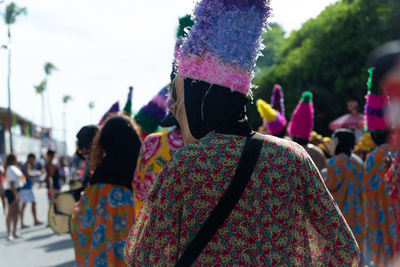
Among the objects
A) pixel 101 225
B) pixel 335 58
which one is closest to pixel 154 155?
pixel 101 225

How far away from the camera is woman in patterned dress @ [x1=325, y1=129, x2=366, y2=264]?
709 centimetres

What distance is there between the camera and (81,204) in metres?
4.68

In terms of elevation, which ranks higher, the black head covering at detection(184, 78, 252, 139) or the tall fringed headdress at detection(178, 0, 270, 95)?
the tall fringed headdress at detection(178, 0, 270, 95)

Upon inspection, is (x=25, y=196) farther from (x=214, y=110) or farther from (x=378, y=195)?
(x=214, y=110)

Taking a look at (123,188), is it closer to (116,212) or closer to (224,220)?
(116,212)

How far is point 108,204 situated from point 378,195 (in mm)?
3396

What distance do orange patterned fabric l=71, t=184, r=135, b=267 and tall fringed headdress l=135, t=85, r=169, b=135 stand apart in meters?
0.93

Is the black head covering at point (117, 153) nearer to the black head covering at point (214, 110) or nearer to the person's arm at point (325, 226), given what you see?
the black head covering at point (214, 110)

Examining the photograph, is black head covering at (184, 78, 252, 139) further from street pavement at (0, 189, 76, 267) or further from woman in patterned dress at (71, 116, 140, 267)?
street pavement at (0, 189, 76, 267)

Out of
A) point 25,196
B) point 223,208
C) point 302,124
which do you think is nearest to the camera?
point 223,208

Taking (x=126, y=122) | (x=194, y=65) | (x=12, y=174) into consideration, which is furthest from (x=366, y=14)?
(x=194, y=65)

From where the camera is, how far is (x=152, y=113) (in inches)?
213

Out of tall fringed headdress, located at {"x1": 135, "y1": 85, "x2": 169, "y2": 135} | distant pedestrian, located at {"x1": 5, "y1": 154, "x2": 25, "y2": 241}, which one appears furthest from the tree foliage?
tall fringed headdress, located at {"x1": 135, "y1": 85, "x2": 169, "y2": 135}

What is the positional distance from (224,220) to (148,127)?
3.39 metres
